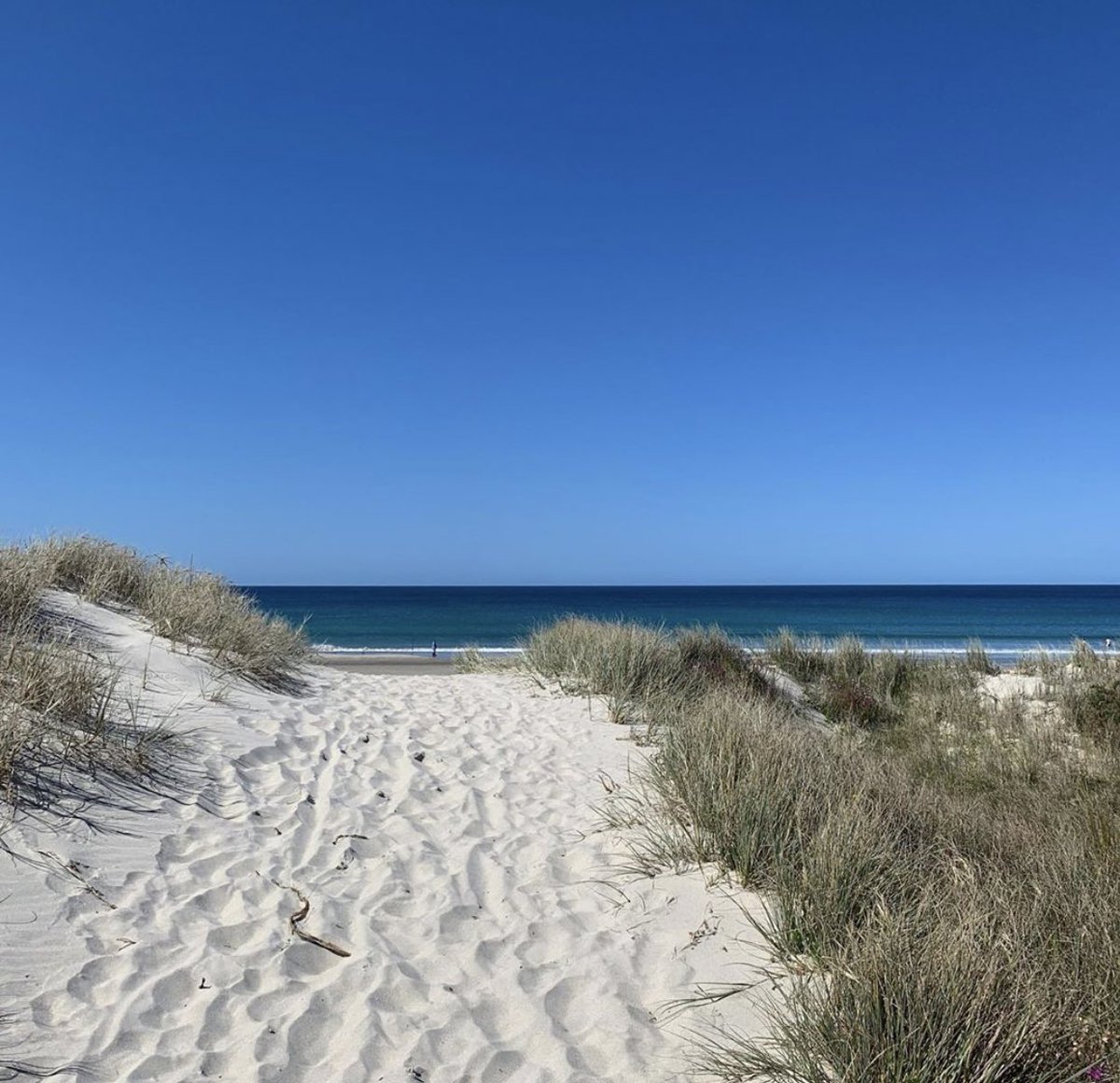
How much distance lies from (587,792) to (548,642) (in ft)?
19.8

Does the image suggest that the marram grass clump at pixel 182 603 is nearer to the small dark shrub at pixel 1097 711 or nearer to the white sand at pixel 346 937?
the white sand at pixel 346 937

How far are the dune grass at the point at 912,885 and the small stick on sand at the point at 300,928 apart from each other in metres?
1.84

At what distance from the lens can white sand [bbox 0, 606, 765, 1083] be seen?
3.17 metres

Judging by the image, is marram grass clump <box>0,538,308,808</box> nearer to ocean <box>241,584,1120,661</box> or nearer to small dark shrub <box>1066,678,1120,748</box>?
small dark shrub <box>1066,678,1120,748</box>

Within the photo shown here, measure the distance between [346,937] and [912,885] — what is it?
2.93 meters

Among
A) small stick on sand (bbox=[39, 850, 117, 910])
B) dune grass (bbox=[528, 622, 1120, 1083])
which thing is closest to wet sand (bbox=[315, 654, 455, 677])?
dune grass (bbox=[528, 622, 1120, 1083])

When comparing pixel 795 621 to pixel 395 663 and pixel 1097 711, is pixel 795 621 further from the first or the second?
pixel 1097 711

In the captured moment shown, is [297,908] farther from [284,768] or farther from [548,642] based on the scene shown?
[548,642]

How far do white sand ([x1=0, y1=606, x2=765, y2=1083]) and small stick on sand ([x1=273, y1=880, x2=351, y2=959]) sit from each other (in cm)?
5

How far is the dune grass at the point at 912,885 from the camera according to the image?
277 centimetres

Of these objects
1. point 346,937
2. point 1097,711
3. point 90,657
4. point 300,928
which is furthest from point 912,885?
point 1097,711

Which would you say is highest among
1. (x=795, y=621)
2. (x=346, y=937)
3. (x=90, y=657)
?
(x=90, y=657)

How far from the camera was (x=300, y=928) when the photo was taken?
13.3 feet

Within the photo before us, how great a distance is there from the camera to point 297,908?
4234 mm
